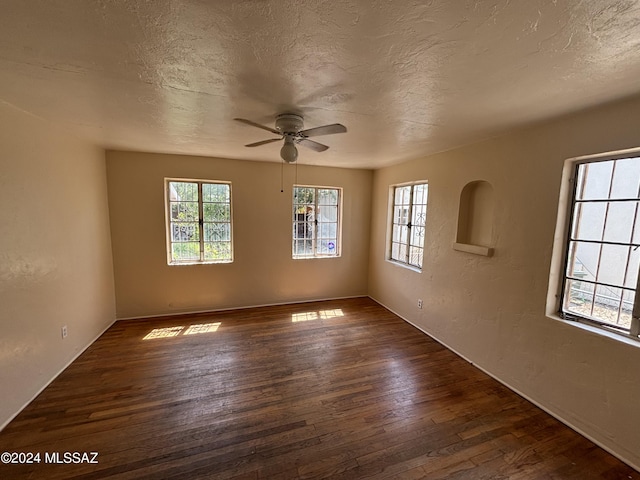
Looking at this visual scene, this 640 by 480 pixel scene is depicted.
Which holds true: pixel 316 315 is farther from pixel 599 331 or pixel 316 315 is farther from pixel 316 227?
pixel 599 331

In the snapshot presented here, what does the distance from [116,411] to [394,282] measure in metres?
3.70

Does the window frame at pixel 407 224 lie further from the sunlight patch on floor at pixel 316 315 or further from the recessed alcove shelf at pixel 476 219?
the sunlight patch on floor at pixel 316 315

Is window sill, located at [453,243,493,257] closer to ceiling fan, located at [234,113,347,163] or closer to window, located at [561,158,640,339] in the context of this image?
window, located at [561,158,640,339]

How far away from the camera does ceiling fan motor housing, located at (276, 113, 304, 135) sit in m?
2.13

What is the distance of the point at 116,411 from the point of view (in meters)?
2.14

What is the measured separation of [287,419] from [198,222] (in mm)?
3113

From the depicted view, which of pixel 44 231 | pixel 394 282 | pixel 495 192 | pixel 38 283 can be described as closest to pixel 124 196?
pixel 44 231

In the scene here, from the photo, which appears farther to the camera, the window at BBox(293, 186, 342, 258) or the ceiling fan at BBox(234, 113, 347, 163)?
the window at BBox(293, 186, 342, 258)

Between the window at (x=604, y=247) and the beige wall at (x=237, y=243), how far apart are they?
10.2 ft

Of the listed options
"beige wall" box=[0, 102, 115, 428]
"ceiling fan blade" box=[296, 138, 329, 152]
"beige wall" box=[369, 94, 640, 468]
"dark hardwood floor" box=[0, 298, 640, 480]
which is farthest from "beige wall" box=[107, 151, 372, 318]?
"ceiling fan blade" box=[296, 138, 329, 152]

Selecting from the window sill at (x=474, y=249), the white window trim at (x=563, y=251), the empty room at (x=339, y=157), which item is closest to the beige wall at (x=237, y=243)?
the empty room at (x=339, y=157)

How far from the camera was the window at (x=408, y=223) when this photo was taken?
3.93 m

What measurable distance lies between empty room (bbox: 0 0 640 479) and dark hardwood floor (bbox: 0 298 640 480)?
19 millimetres

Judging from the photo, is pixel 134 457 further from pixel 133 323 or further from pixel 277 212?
pixel 277 212
